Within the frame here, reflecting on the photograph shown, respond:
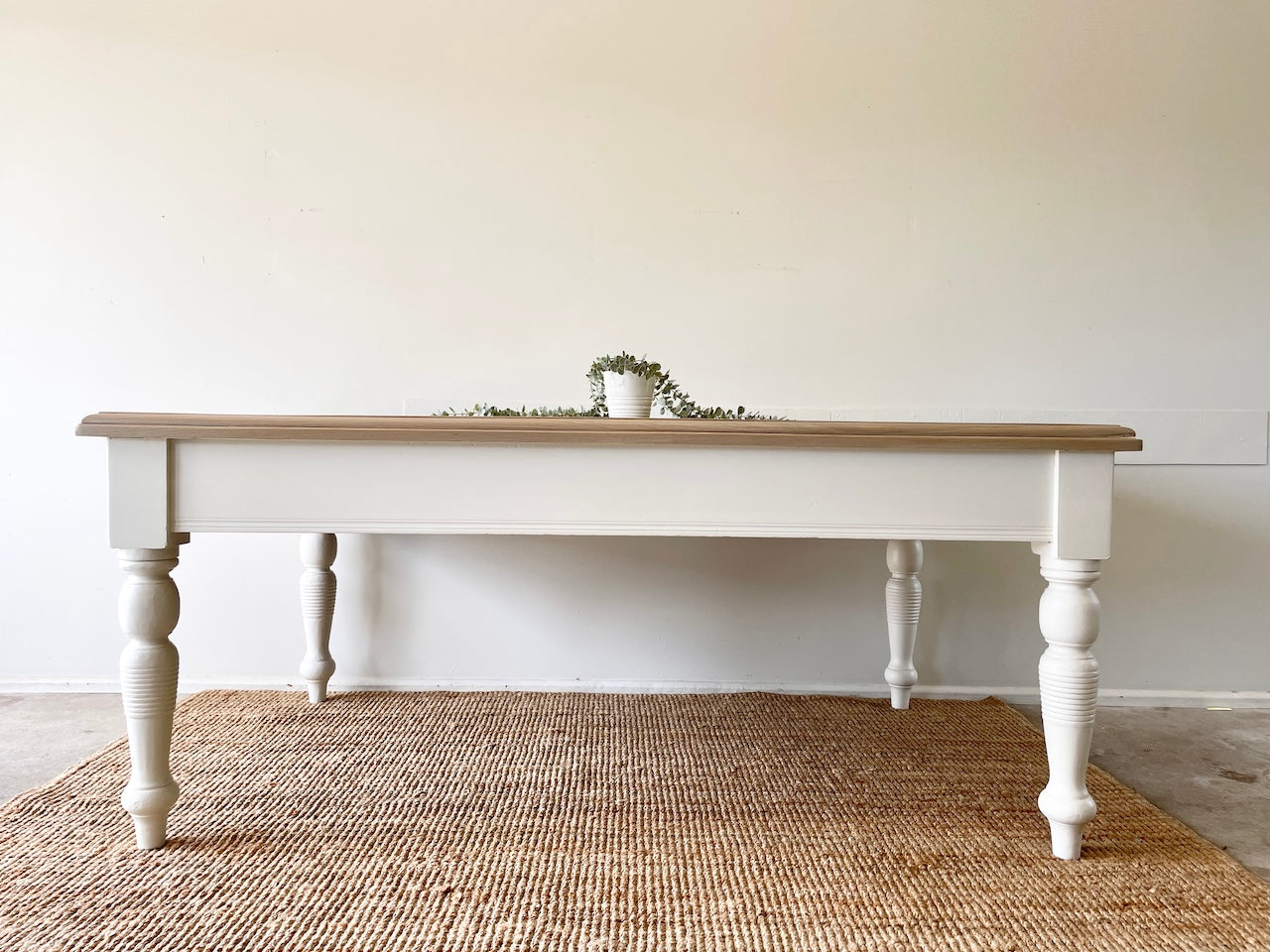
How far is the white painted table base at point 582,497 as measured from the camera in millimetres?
1245

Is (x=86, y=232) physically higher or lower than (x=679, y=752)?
higher

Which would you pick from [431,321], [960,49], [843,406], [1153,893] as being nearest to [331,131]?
[431,321]

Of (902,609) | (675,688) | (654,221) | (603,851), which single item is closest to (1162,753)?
(902,609)

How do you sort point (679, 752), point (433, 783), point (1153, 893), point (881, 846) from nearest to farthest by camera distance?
point (1153, 893)
point (881, 846)
point (433, 783)
point (679, 752)

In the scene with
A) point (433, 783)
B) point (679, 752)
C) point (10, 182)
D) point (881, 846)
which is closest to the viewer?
point (881, 846)

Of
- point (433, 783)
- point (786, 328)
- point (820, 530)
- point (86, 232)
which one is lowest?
point (433, 783)

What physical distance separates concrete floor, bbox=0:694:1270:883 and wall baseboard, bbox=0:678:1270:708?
3 centimetres

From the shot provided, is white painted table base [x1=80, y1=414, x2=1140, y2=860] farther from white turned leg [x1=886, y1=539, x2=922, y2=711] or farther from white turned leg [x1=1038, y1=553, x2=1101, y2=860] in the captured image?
white turned leg [x1=886, y1=539, x2=922, y2=711]

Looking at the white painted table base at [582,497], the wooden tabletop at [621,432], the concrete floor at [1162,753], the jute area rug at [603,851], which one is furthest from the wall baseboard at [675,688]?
the wooden tabletop at [621,432]

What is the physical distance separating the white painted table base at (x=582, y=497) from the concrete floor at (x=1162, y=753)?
1.42ft

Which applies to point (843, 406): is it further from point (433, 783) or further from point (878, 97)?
point (433, 783)

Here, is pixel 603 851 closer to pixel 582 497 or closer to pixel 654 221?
pixel 582 497

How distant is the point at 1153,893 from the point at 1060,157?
177cm

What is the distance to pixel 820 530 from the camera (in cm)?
127
